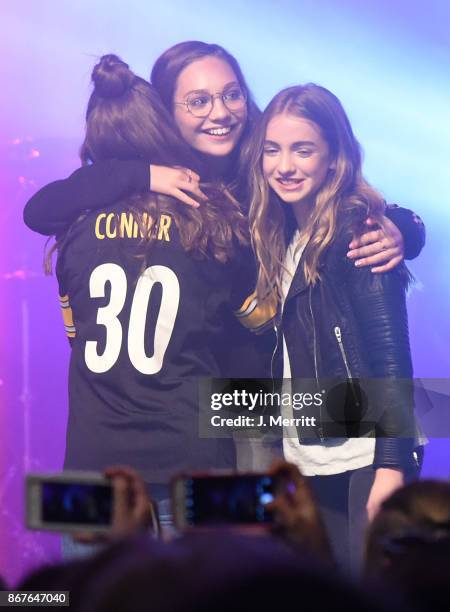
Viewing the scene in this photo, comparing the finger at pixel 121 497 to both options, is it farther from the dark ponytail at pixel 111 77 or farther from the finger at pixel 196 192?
the dark ponytail at pixel 111 77

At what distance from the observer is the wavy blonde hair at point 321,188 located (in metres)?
3.35

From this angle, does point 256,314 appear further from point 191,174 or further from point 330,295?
point 191,174

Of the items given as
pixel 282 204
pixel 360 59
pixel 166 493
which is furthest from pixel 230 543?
pixel 360 59

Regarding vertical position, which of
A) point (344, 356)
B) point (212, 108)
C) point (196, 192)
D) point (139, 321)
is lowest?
point (344, 356)

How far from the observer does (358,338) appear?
3.30 meters

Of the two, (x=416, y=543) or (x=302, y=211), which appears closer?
(x=416, y=543)

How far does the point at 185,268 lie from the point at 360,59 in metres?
0.95

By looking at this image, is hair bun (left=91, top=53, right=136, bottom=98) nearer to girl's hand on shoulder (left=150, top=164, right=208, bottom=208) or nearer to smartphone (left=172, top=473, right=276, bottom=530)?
girl's hand on shoulder (left=150, top=164, right=208, bottom=208)

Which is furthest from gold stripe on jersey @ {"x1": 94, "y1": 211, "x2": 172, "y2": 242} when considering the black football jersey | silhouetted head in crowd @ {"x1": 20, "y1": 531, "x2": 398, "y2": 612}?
silhouetted head in crowd @ {"x1": 20, "y1": 531, "x2": 398, "y2": 612}

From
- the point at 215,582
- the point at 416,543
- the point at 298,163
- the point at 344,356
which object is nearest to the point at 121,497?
the point at 416,543

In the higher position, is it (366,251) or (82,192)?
(82,192)

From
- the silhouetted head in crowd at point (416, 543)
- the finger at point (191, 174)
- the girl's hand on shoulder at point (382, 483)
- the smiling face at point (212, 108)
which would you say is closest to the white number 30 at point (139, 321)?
the finger at point (191, 174)

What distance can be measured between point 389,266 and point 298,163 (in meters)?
0.46

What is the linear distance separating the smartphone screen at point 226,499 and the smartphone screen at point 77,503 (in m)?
0.10
